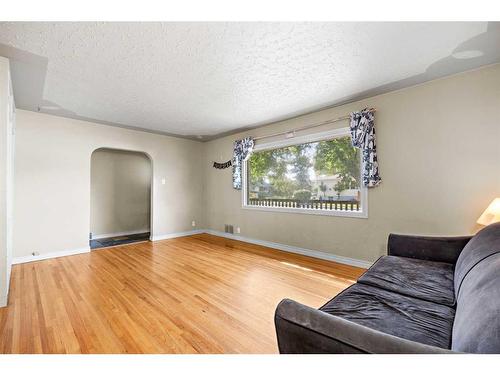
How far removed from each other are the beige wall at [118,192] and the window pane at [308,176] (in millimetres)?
2972

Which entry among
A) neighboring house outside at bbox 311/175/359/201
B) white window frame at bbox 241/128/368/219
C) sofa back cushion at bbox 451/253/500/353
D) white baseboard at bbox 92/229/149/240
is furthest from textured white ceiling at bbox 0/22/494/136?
white baseboard at bbox 92/229/149/240

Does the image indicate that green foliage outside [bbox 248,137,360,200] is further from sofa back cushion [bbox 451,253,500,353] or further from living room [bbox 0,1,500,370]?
→ sofa back cushion [bbox 451,253,500,353]

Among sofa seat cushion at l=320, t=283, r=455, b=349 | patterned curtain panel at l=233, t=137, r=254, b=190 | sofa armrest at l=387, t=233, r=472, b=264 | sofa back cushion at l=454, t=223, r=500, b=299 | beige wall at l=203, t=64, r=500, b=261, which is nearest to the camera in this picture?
sofa seat cushion at l=320, t=283, r=455, b=349

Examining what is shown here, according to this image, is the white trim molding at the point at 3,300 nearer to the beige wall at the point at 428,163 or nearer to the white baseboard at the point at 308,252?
the white baseboard at the point at 308,252

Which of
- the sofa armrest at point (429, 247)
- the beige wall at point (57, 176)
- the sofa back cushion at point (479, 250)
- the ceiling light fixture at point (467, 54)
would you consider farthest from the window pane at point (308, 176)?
the beige wall at point (57, 176)

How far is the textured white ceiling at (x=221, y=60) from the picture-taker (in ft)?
6.18

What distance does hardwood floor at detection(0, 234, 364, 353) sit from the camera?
5.67ft

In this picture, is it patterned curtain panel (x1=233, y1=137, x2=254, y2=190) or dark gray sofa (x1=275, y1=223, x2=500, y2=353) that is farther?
patterned curtain panel (x1=233, y1=137, x2=254, y2=190)

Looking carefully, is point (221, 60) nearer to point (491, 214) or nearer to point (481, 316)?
point (481, 316)

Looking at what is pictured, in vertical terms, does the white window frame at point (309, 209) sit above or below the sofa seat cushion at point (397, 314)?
above

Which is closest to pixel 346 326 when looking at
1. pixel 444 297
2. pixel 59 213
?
pixel 444 297

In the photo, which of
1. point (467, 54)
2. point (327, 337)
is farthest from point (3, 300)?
point (467, 54)

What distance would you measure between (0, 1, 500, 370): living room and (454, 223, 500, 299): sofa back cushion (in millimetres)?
20

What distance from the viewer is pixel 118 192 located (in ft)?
19.5
